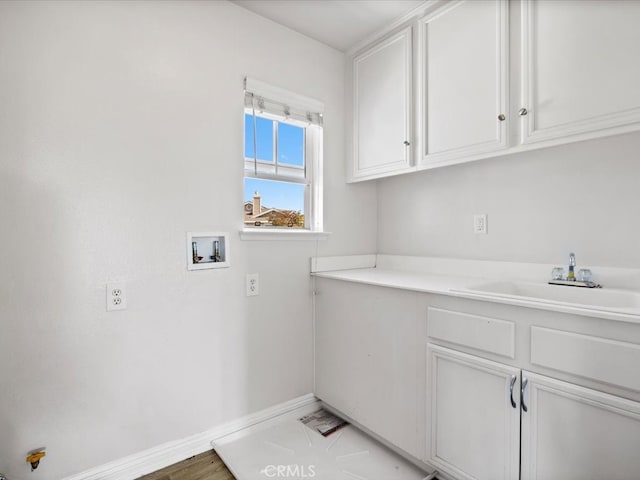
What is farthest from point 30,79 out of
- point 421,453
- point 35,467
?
point 421,453

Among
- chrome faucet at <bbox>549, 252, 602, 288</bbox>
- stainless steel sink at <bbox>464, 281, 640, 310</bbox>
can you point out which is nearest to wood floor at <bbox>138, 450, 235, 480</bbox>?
stainless steel sink at <bbox>464, 281, 640, 310</bbox>

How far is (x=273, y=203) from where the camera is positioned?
7.22 ft

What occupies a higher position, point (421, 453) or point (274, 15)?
point (274, 15)

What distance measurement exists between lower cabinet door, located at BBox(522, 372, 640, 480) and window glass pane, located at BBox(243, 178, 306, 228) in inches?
60.9

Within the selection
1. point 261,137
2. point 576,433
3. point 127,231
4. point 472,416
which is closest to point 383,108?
point 261,137

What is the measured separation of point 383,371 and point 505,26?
69.9 inches

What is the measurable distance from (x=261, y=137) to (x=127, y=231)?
3.14ft

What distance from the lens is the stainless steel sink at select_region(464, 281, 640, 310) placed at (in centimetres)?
142

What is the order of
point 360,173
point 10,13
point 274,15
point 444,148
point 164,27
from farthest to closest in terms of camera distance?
point 360,173, point 274,15, point 444,148, point 164,27, point 10,13

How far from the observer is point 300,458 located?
1.74m

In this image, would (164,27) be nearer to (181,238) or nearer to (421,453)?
(181,238)

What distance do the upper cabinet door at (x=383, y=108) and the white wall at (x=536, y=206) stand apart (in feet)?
1.12

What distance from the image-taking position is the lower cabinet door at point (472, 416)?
4.23ft

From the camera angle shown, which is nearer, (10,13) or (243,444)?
(10,13)
